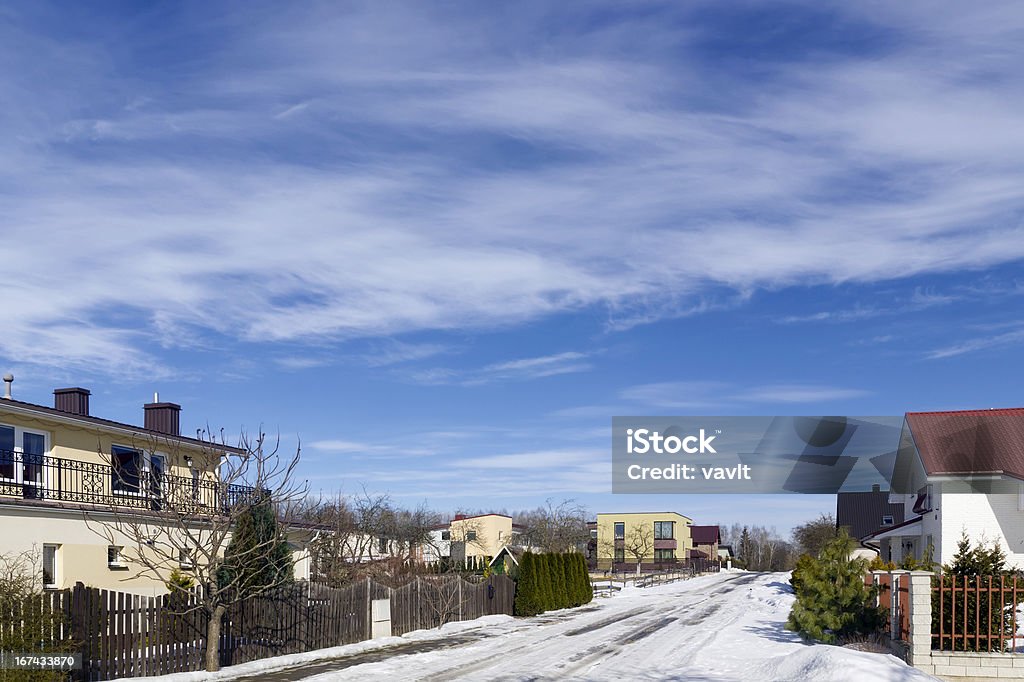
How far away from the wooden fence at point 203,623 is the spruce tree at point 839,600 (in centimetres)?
1070

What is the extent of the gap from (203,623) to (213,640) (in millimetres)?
997

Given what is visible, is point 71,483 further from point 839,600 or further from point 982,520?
point 982,520

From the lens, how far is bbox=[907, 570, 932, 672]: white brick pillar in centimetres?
1767

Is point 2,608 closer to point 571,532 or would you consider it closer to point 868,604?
point 868,604

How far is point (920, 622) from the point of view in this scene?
17812 millimetres

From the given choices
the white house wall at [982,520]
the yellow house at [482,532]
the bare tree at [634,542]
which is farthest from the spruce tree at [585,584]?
the bare tree at [634,542]

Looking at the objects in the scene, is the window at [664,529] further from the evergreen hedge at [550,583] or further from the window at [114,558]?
the window at [114,558]

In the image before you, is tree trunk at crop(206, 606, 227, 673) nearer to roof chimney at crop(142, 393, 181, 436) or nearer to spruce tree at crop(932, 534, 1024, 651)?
spruce tree at crop(932, 534, 1024, 651)

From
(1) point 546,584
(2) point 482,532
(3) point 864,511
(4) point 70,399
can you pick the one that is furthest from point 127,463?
(2) point 482,532

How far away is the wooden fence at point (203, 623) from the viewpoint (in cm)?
1594

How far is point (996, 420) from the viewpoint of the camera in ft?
144

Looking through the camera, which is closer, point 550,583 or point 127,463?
point 127,463

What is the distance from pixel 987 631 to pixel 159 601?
15.6 m

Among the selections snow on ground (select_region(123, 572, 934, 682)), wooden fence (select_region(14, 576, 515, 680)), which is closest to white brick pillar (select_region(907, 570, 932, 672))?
snow on ground (select_region(123, 572, 934, 682))
